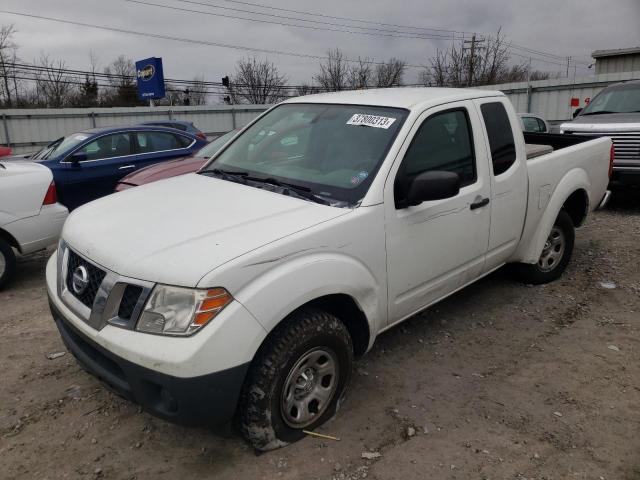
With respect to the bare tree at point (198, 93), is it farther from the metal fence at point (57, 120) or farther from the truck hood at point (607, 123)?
the truck hood at point (607, 123)

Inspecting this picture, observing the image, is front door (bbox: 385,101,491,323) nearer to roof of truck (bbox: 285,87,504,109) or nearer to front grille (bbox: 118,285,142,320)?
roof of truck (bbox: 285,87,504,109)

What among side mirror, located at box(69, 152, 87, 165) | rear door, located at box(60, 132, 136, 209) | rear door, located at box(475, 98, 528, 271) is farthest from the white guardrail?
rear door, located at box(475, 98, 528, 271)

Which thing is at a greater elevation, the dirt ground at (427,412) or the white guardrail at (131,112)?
the white guardrail at (131,112)

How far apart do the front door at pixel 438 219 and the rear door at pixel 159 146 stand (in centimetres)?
595

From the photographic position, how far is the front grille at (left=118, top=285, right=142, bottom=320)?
2.31 meters

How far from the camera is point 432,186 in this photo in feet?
9.36

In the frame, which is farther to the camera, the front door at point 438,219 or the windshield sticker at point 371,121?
the windshield sticker at point 371,121

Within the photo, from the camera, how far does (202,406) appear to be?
2248mm

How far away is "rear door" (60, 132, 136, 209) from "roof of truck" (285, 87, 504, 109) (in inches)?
185

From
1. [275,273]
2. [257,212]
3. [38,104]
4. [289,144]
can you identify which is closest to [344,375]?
[275,273]

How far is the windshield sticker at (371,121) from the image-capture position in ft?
10.5

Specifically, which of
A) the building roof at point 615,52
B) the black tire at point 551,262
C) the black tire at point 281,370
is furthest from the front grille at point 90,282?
the building roof at point 615,52

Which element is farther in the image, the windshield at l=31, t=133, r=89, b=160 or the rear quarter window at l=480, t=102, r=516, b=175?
the windshield at l=31, t=133, r=89, b=160

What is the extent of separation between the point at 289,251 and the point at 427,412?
140cm
